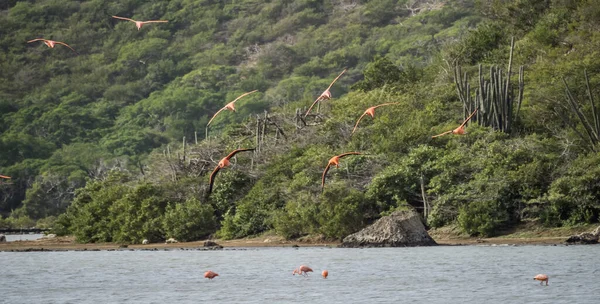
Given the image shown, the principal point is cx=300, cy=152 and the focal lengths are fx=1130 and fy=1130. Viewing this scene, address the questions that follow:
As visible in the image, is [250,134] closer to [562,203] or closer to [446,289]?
[562,203]

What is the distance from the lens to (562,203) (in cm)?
3588

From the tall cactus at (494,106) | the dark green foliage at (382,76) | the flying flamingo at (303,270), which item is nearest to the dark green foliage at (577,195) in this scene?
the tall cactus at (494,106)

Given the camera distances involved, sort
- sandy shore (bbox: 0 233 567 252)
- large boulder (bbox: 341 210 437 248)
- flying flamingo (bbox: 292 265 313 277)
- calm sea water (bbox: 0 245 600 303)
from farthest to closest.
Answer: sandy shore (bbox: 0 233 567 252) < large boulder (bbox: 341 210 437 248) < flying flamingo (bbox: 292 265 313 277) < calm sea water (bbox: 0 245 600 303)

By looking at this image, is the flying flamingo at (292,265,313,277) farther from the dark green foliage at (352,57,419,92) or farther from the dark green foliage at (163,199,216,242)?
the dark green foliage at (352,57,419,92)

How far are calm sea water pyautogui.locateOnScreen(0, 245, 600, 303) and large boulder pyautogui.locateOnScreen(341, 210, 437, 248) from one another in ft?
1.78

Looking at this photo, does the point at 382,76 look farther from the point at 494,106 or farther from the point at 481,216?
the point at 481,216

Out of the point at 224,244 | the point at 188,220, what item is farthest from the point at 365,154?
the point at 188,220

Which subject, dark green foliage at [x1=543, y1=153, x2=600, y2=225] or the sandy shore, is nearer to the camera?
dark green foliage at [x1=543, y1=153, x2=600, y2=225]

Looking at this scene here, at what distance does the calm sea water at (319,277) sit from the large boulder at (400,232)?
54 centimetres

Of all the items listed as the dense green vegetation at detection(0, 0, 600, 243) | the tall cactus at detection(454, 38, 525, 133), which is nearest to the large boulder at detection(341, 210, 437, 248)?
the dense green vegetation at detection(0, 0, 600, 243)

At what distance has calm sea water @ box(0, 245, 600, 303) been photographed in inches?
908

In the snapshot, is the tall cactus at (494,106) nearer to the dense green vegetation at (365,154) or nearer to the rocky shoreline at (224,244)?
the dense green vegetation at (365,154)

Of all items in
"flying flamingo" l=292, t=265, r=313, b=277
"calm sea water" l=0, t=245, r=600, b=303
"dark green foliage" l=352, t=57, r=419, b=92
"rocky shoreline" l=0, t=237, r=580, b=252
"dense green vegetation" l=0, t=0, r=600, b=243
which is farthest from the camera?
"dark green foliage" l=352, t=57, r=419, b=92

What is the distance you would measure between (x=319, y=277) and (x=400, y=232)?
27.0 ft
